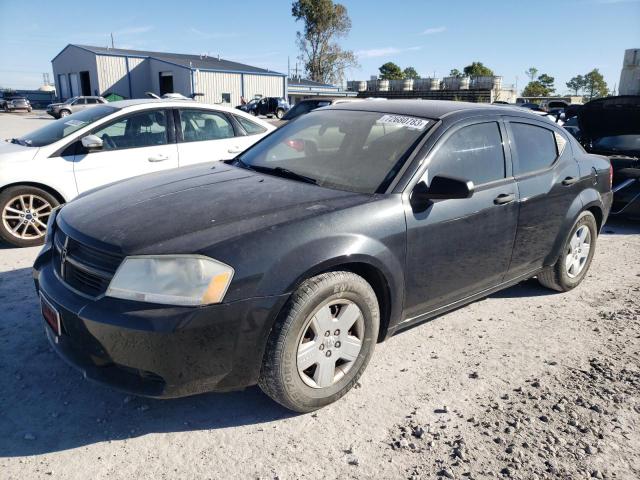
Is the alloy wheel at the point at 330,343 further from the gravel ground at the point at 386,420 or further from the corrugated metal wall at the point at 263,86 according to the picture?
the corrugated metal wall at the point at 263,86

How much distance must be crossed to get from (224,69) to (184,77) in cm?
411

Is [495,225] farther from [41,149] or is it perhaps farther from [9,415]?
[41,149]

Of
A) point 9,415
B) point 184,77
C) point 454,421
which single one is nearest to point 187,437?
point 9,415

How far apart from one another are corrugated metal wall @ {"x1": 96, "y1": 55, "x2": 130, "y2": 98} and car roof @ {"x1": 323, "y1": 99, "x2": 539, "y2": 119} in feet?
159

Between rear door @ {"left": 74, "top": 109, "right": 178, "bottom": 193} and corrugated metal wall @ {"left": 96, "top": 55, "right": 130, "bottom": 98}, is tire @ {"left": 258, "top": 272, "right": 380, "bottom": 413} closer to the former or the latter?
rear door @ {"left": 74, "top": 109, "right": 178, "bottom": 193}

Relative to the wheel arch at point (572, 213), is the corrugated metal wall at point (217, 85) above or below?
above

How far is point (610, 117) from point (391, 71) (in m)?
88.0

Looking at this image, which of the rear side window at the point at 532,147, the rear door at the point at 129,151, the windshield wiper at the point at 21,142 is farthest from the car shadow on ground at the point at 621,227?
the windshield wiper at the point at 21,142

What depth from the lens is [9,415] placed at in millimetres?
2594

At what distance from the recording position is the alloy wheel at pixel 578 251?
14.4 ft

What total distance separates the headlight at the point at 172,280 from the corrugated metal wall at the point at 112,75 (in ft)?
163

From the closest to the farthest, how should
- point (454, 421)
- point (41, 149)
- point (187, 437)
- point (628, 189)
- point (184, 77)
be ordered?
1. point (187, 437)
2. point (454, 421)
3. point (41, 149)
4. point (628, 189)
5. point (184, 77)

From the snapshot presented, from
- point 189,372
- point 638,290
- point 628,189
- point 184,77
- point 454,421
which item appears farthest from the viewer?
point 184,77

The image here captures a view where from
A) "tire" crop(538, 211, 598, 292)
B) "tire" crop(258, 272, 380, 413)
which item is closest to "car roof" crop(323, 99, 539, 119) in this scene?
"tire" crop(538, 211, 598, 292)
